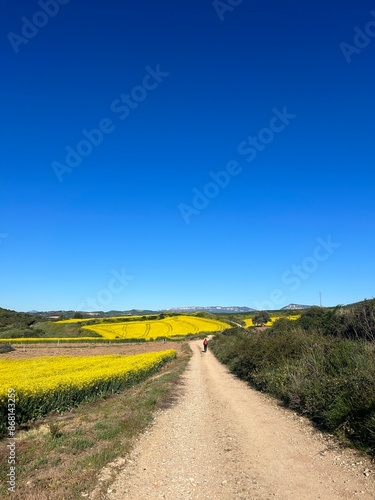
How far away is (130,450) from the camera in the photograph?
7.33 m

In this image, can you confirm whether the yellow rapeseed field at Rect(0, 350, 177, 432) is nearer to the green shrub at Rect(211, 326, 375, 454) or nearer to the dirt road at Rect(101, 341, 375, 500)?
the dirt road at Rect(101, 341, 375, 500)

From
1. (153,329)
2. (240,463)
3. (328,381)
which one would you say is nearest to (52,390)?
(240,463)

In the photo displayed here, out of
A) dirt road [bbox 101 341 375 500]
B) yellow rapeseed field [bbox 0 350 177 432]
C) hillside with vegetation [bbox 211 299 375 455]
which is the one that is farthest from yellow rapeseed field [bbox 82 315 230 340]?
dirt road [bbox 101 341 375 500]

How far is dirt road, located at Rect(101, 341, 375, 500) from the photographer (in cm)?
528

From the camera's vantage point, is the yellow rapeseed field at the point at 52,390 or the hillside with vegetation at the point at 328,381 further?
the yellow rapeseed field at the point at 52,390

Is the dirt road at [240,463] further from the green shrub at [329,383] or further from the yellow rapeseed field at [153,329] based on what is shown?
the yellow rapeseed field at [153,329]

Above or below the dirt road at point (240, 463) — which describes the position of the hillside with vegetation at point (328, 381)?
above

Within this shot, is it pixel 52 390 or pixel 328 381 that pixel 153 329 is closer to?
pixel 52 390

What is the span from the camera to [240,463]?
6602 mm

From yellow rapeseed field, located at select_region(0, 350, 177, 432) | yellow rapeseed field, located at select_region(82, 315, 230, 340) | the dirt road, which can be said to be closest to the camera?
the dirt road

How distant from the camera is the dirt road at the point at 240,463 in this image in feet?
17.3

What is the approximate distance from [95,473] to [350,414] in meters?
5.72

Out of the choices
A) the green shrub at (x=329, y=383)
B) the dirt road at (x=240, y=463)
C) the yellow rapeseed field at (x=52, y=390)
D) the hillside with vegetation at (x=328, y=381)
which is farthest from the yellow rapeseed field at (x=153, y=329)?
the dirt road at (x=240, y=463)

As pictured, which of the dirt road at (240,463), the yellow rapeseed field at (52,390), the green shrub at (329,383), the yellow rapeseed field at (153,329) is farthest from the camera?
the yellow rapeseed field at (153,329)
